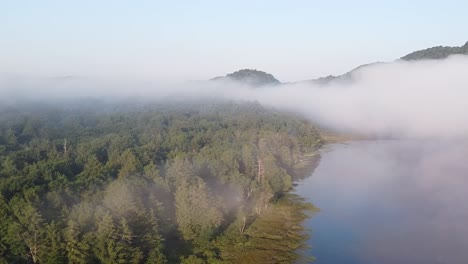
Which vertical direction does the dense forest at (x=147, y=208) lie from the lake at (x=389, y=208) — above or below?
above

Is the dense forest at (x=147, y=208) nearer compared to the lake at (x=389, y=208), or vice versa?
the dense forest at (x=147, y=208)

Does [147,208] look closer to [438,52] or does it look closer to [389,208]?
[389,208]

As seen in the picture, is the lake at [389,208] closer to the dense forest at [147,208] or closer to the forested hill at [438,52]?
the dense forest at [147,208]

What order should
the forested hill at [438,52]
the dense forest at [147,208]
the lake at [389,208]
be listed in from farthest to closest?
the forested hill at [438,52]
the lake at [389,208]
the dense forest at [147,208]

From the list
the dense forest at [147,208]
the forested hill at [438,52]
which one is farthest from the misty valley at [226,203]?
the forested hill at [438,52]

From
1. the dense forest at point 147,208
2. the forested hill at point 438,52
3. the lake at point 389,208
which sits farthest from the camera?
the forested hill at point 438,52

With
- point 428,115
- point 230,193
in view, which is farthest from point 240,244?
point 428,115

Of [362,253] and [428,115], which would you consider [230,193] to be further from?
[428,115]
